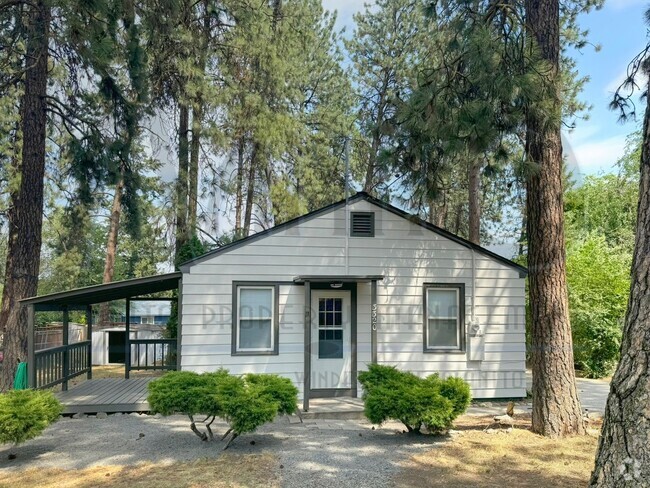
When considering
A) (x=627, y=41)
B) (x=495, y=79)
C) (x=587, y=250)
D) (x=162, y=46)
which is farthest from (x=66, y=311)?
(x=587, y=250)

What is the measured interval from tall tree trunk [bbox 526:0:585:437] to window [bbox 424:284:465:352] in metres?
Answer: 2.57

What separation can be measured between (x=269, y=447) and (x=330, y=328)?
10.6ft

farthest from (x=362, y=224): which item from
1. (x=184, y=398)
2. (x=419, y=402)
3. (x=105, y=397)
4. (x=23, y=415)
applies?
(x=23, y=415)

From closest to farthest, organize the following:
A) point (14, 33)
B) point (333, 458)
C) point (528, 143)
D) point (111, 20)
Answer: point (333, 458) < point (528, 143) < point (111, 20) < point (14, 33)

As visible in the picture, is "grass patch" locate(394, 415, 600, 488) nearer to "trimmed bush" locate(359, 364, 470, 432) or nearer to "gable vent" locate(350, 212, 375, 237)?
Answer: "trimmed bush" locate(359, 364, 470, 432)

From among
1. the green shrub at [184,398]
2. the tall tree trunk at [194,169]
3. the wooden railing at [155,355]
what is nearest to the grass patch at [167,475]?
the green shrub at [184,398]

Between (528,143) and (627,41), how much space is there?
2.19 metres

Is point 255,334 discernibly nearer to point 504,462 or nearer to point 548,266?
point 504,462

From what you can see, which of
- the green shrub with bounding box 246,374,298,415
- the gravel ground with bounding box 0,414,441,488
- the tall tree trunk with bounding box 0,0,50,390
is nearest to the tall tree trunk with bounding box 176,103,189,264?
the tall tree trunk with bounding box 0,0,50,390

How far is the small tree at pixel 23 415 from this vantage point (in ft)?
17.2

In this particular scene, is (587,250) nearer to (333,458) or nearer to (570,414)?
(570,414)

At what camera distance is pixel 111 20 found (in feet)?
24.3

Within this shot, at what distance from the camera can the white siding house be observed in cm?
844

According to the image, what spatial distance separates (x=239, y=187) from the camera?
15273 mm
